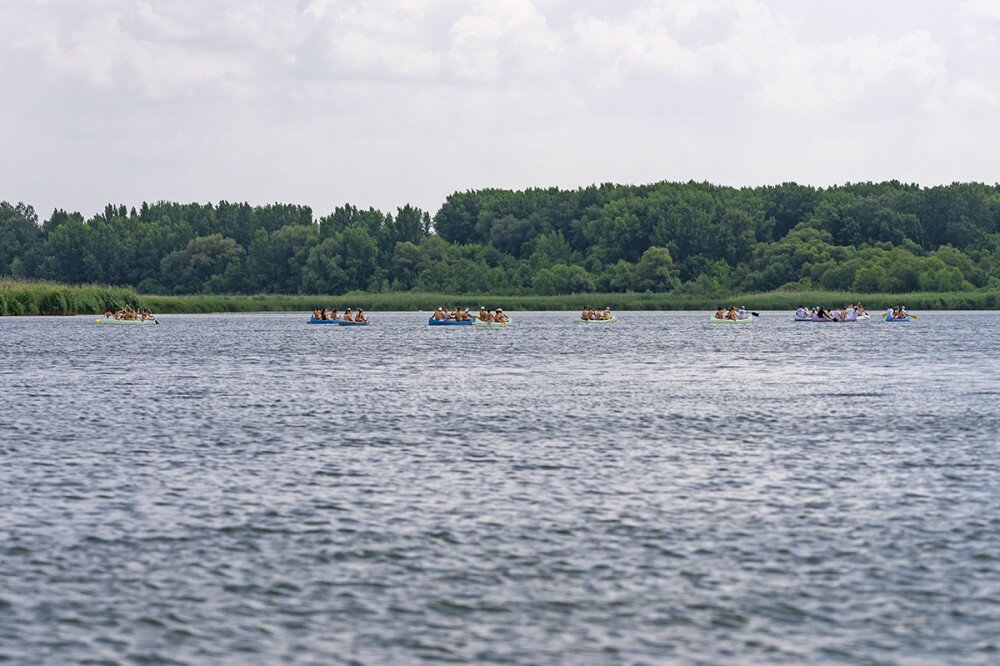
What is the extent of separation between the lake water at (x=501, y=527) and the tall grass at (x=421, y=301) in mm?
72941

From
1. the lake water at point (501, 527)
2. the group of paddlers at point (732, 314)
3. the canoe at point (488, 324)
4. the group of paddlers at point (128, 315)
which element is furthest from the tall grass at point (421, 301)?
the lake water at point (501, 527)

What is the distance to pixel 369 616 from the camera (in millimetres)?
15047

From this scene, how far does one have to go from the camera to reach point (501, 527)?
19.7 m

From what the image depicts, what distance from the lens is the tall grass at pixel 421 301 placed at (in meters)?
113

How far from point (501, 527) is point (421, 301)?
14961cm

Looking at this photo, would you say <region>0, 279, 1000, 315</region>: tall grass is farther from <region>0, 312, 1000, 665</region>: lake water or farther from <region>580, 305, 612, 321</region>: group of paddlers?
<region>0, 312, 1000, 665</region>: lake water

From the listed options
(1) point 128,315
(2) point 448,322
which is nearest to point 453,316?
(2) point 448,322

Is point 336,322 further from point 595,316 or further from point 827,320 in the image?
point 827,320

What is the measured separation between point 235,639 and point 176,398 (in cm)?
2916

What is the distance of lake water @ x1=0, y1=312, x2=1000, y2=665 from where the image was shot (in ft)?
46.8

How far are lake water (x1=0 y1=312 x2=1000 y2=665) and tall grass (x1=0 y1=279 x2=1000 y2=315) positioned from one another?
72941 mm

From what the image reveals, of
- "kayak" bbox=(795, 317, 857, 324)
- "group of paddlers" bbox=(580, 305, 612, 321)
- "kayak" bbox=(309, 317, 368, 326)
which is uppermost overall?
"group of paddlers" bbox=(580, 305, 612, 321)

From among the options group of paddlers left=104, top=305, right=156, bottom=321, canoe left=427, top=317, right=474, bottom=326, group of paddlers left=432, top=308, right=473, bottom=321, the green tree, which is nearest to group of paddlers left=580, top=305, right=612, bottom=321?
canoe left=427, top=317, right=474, bottom=326

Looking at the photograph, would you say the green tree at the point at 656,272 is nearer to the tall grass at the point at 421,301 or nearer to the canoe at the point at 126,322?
the tall grass at the point at 421,301
